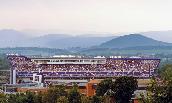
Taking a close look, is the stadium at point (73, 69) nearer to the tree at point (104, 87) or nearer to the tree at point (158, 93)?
the tree at point (104, 87)

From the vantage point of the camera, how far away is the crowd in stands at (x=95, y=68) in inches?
2788

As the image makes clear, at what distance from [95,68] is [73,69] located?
2731 millimetres

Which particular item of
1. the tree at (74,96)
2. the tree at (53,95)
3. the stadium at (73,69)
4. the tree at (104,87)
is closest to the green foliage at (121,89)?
the tree at (104,87)

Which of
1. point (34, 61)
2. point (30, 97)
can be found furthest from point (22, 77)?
point (30, 97)

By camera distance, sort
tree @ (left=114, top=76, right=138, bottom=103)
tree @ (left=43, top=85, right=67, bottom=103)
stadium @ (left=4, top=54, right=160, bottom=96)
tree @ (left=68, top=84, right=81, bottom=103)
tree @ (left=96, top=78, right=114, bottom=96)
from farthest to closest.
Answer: stadium @ (left=4, top=54, right=160, bottom=96)
tree @ (left=96, top=78, right=114, bottom=96)
tree @ (left=43, top=85, right=67, bottom=103)
tree @ (left=114, top=76, right=138, bottom=103)
tree @ (left=68, top=84, right=81, bottom=103)

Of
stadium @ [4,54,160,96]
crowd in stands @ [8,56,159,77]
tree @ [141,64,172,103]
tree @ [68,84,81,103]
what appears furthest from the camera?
crowd in stands @ [8,56,159,77]

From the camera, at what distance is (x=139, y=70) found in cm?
7106

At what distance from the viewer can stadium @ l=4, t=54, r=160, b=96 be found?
70.3 metres

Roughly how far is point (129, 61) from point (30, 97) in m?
35.0

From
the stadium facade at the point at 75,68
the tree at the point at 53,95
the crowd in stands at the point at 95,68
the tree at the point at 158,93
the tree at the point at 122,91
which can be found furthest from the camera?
the crowd in stands at the point at 95,68

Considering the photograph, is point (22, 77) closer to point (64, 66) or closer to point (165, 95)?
point (64, 66)

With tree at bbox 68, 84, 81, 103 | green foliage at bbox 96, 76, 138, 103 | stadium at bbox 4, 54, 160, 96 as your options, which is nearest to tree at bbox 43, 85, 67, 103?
tree at bbox 68, 84, 81, 103

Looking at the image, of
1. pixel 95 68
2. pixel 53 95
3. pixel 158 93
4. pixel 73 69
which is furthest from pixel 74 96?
pixel 95 68

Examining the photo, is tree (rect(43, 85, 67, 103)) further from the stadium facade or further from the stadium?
the stadium facade
